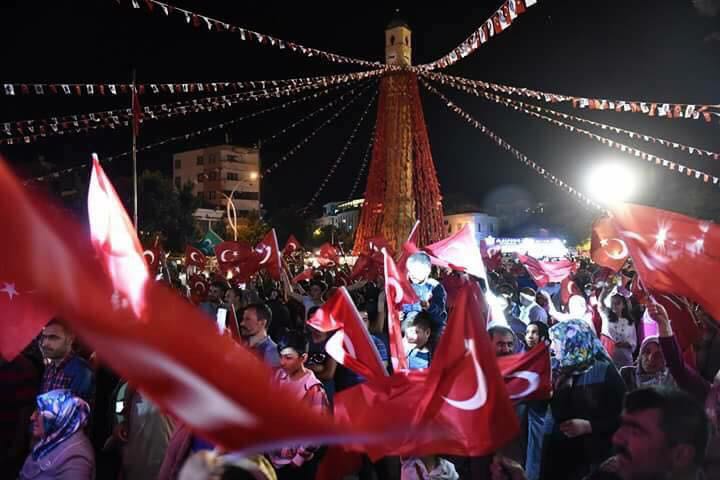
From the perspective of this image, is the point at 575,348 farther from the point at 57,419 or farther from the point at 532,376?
the point at 57,419

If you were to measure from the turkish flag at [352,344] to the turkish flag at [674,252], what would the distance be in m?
2.21

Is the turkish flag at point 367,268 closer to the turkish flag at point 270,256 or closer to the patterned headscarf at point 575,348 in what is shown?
the turkish flag at point 270,256

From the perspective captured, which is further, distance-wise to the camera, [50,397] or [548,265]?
[548,265]

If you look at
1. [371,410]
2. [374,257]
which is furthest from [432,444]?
[374,257]

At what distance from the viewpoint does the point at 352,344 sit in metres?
4.78

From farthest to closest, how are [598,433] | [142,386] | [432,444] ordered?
[598,433] → [432,444] → [142,386]

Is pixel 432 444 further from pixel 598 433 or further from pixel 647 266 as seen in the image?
pixel 647 266

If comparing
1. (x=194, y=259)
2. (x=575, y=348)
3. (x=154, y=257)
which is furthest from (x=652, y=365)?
(x=194, y=259)

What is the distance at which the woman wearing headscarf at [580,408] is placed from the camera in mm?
4340

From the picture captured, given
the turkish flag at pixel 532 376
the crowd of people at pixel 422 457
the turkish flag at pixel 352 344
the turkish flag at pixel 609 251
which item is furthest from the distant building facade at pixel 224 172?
the turkish flag at pixel 532 376

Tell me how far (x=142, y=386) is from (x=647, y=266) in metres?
4.21

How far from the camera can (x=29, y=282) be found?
2.68 meters

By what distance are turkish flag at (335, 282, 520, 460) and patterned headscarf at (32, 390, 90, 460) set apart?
158cm

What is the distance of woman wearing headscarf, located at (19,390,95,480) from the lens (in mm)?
3764
